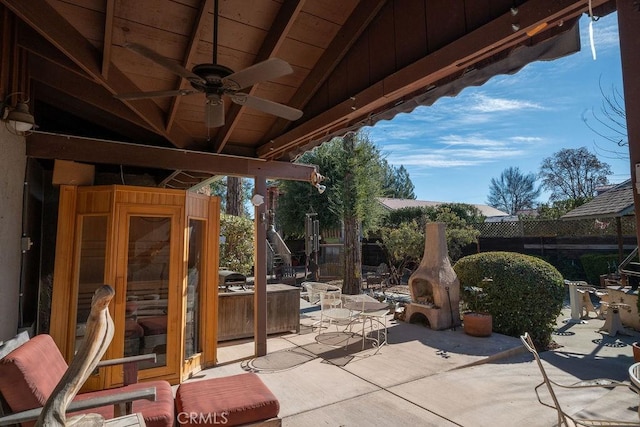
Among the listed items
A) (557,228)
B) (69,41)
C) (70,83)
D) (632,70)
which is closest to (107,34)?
(69,41)

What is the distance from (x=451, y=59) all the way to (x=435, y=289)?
15.3ft

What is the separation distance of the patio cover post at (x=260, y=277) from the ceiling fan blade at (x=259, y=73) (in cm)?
249

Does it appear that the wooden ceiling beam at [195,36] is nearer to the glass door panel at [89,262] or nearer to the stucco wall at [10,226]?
the stucco wall at [10,226]

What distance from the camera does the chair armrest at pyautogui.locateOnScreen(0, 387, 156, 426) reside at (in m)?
1.72

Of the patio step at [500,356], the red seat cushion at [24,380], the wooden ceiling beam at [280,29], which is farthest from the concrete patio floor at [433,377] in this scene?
the wooden ceiling beam at [280,29]

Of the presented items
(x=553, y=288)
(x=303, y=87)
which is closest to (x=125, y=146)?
(x=303, y=87)

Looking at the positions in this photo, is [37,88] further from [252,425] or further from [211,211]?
[252,425]

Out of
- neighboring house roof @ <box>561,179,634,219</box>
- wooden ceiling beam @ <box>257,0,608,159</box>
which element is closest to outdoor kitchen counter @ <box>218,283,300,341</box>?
wooden ceiling beam @ <box>257,0,608,159</box>

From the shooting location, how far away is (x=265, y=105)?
2637 millimetres

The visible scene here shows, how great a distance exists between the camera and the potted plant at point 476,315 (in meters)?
5.26

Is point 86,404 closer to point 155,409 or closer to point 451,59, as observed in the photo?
point 155,409

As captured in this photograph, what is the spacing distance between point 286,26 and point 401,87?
1006mm

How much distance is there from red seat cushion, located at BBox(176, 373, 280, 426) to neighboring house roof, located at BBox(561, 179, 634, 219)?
8.88 metres

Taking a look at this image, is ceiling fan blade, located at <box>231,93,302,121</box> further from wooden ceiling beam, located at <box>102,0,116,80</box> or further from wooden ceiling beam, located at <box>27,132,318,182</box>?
wooden ceiling beam, located at <box>27,132,318,182</box>
